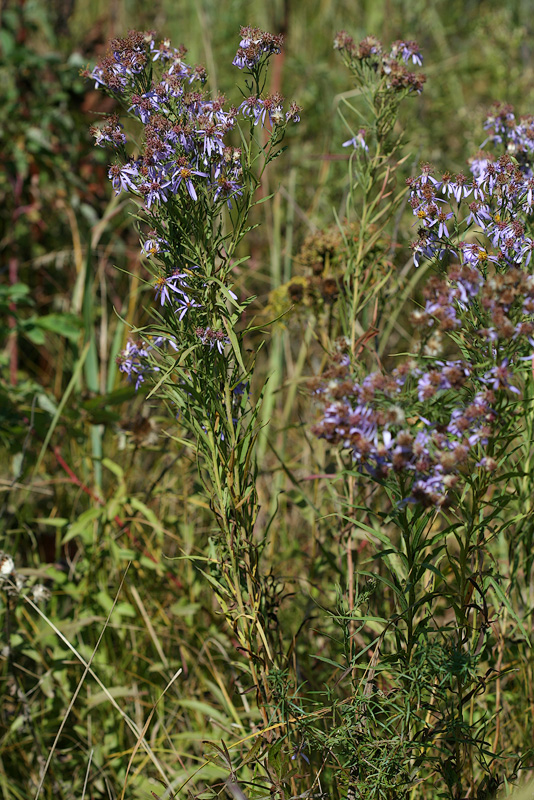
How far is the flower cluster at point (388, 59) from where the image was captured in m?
1.61

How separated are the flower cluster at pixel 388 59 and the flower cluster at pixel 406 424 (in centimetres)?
81

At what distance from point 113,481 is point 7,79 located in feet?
6.32

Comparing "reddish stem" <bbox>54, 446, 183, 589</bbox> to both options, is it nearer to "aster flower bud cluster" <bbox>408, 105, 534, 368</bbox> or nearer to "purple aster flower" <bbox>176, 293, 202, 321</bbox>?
"purple aster flower" <bbox>176, 293, 202, 321</bbox>

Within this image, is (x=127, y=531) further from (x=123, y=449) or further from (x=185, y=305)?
(x=185, y=305)

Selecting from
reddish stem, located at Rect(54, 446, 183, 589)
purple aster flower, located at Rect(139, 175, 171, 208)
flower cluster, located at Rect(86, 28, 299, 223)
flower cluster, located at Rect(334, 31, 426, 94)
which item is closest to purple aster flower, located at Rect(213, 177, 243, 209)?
flower cluster, located at Rect(86, 28, 299, 223)

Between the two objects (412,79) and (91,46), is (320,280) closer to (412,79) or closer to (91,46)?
(412,79)

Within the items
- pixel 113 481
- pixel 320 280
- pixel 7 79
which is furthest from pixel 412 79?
pixel 7 79

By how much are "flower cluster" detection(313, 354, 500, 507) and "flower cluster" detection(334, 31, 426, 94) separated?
0.81 metres

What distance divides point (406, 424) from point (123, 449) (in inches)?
63.6

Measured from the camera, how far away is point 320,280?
6.49 feet

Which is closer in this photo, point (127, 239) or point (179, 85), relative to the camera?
point (179, 85)

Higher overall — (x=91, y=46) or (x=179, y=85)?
(x=91, y=46)

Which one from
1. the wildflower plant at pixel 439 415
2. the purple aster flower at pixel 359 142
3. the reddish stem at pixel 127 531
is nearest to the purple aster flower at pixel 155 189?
the wildflower plant at pixel 439 415

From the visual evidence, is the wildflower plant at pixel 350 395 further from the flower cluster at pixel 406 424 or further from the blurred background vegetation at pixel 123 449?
the blurred background vegetation at pixel 123 449
